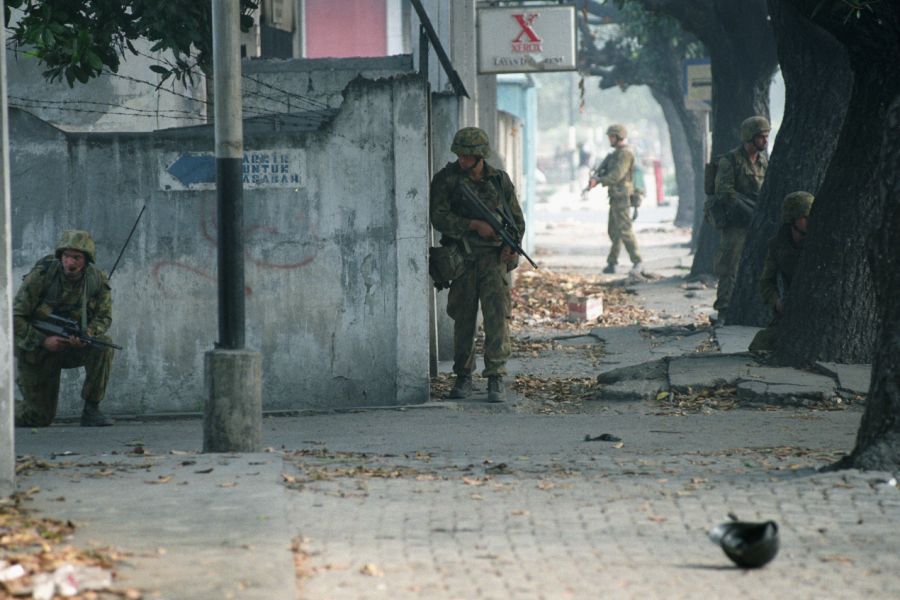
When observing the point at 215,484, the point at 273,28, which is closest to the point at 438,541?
the point at 215,484

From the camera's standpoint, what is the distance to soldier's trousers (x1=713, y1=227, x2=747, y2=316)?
1136 centimetres

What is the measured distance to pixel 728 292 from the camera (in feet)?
37.3

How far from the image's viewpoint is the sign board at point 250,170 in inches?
307

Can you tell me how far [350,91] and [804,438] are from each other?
382cm

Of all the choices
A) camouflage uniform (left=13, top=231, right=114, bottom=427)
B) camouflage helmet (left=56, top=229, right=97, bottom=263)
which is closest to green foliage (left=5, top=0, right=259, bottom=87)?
camouflage helmet (left=56, top=229, right=97, bottom=263)

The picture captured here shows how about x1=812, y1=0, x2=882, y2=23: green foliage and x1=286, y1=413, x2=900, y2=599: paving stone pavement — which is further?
x1=812, y1=0, x2=882, y2=23: green foliage

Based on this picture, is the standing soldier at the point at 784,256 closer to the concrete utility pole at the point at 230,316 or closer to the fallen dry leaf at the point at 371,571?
the concrete utility pole at the point at 230,316

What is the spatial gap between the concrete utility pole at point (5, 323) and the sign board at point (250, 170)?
2993 millimetres

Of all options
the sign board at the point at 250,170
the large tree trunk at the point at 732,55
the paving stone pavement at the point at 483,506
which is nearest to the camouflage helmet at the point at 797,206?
the paving stone pavement at the point at 483,506

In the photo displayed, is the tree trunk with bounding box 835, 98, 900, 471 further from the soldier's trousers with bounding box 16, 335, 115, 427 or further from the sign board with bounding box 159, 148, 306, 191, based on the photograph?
the soldier's trousers with bounding box 16, 335, 115, 427

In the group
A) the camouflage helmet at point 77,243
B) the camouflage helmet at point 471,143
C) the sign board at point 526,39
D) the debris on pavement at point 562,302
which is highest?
the sign board at point 526,39

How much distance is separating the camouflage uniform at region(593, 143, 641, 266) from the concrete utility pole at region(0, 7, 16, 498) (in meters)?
13.7

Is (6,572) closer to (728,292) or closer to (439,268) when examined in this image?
(439,268)

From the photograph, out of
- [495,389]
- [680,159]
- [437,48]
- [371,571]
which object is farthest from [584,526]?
[680,159]
